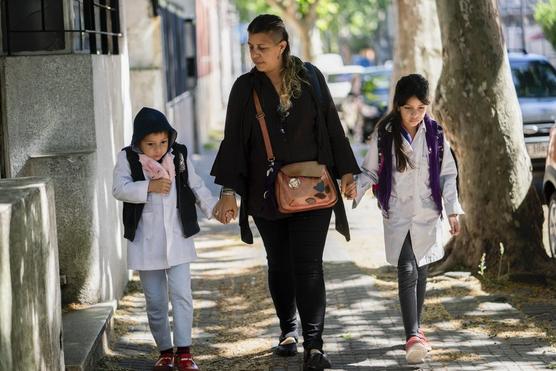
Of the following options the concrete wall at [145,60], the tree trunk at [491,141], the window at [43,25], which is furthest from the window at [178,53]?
the window at [43,25]

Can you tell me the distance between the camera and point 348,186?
6.57 m

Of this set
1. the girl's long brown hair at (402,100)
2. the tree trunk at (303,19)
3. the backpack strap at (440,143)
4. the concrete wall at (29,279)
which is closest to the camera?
the concrete wall at (29,279)

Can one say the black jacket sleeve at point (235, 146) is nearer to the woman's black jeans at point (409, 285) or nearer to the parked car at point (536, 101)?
the woman's black jeans at point (409, 285)

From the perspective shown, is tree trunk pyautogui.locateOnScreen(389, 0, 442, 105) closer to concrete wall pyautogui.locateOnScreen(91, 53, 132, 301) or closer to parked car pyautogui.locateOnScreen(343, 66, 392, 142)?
concrete wall pyautogui.locateOnScreen(91, 53, 132, 301)

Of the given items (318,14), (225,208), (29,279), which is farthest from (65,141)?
(318,14)

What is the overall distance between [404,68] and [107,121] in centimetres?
894

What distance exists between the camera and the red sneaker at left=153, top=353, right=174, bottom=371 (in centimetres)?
661

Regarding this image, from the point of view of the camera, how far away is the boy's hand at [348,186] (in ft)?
21.5

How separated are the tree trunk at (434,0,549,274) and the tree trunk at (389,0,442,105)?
7091 mm

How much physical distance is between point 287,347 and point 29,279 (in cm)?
237

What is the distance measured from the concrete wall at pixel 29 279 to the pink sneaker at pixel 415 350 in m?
1.97

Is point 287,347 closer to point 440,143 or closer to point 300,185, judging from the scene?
point 300,185

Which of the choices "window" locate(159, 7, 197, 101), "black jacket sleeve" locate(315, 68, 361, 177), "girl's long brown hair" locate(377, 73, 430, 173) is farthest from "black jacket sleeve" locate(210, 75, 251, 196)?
"window" locate(159, 7, 197, 101)

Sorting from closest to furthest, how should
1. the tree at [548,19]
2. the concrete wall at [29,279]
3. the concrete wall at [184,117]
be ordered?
the concrete wall at [29,279], the concrete wall at [184,117], the tree at [548,19]
